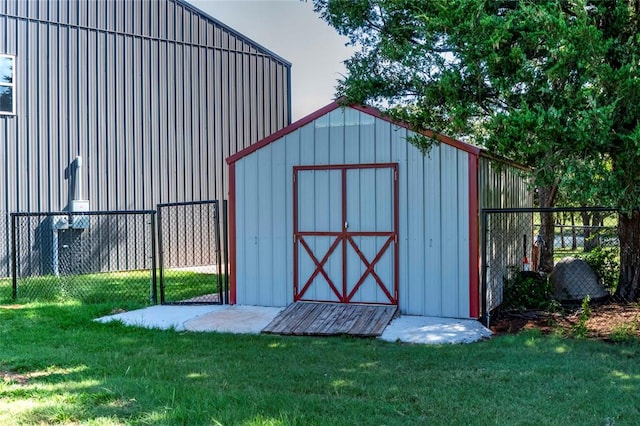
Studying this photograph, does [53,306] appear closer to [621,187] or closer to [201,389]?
[201,389]

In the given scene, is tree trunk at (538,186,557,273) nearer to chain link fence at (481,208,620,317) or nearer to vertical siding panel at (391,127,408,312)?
chain link fence at (481,208,620,317)

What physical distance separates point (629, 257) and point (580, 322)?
7.59 feet

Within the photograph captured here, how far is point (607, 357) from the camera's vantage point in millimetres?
5434

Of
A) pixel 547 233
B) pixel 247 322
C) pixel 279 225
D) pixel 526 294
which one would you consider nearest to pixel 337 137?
pixel 279 225

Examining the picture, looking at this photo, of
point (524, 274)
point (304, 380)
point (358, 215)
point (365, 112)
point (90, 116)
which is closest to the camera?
point (304, 380)

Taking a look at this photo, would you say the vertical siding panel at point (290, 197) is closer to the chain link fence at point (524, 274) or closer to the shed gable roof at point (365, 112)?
the shed gable roof at point (365, 112)

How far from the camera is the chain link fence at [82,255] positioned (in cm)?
1078

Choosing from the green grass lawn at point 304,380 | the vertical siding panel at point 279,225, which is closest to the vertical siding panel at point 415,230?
the green grass lawn at point 304,380

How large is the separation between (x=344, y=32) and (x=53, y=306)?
5.33m

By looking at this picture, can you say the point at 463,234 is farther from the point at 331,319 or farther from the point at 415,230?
the point at 331,319

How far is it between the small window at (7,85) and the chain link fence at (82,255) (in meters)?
2.17

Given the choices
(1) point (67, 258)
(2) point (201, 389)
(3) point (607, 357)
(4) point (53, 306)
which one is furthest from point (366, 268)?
(1) point (67, 258)

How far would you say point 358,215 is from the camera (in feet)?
25.9

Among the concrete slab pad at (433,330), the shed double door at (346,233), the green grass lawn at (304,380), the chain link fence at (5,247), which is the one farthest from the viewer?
the chain link fence at (5,247)
